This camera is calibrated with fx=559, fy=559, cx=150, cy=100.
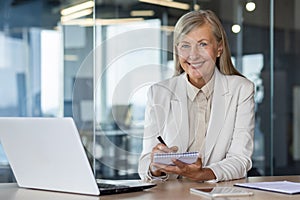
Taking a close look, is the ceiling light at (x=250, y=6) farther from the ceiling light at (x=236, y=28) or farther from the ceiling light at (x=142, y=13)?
the ceiling light at (x=142, y=13)

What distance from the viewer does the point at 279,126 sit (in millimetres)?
6023

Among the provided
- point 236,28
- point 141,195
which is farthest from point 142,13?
point 141,195

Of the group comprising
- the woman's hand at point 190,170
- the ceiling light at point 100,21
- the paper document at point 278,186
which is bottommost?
the paper document at point 278,186

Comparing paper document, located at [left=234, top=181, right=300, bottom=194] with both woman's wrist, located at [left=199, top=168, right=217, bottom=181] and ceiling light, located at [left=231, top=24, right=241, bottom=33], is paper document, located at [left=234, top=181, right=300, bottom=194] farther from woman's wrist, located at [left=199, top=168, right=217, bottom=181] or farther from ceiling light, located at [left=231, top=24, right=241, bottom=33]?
ceiling light, located at [left=231, top=24, right=241, bottom=33]

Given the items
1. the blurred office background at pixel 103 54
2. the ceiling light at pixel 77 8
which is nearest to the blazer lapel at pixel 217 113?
the blurred office background at pixel 103 54

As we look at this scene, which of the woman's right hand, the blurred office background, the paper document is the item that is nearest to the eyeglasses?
the woman's right hand

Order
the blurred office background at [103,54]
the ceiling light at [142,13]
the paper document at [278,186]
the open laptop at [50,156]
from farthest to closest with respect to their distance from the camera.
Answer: the ceiling light at [142,13] → the blurred office background at [103,54] → the paper document at [278,186] → the open laptop at [50,156]

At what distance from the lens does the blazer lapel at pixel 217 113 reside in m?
2.22

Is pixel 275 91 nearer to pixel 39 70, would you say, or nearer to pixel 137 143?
pixel 39 70

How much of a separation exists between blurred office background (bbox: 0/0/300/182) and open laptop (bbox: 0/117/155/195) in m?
3.83

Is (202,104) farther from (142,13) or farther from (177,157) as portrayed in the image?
(142,13)

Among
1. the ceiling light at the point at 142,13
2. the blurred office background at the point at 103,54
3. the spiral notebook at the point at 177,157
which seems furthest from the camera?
the ceiling light at the point at 142,13

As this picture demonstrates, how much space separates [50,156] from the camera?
5.14 ft

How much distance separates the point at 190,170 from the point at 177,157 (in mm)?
72
